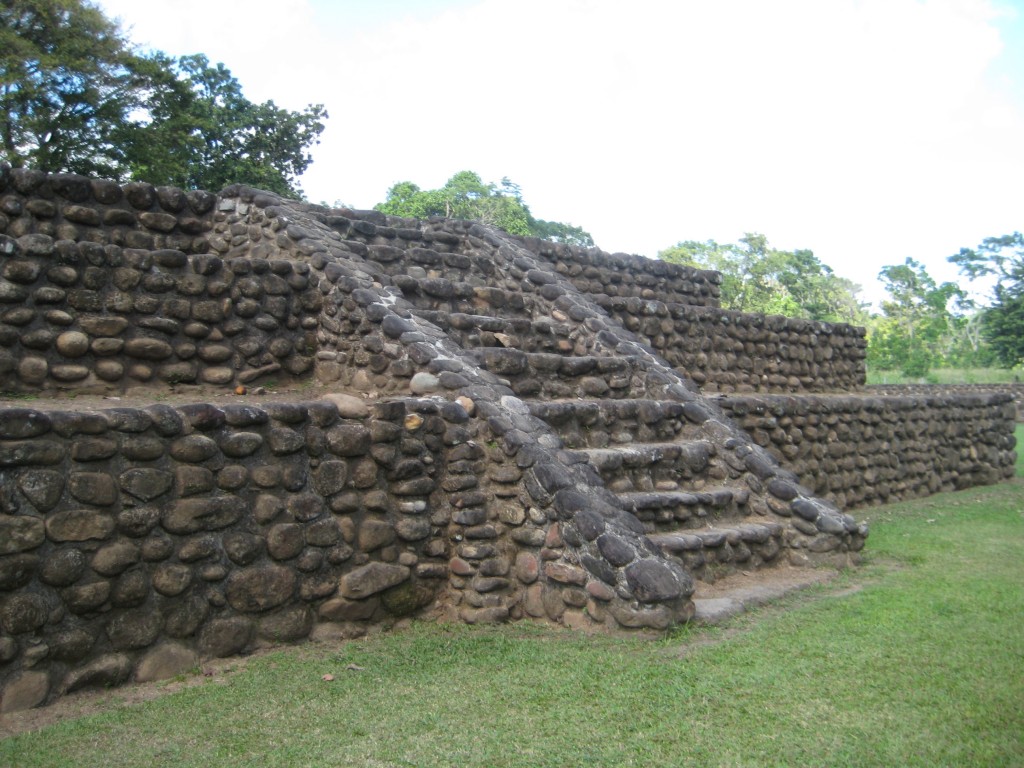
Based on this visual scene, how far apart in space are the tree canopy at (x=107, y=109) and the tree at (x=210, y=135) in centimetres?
3

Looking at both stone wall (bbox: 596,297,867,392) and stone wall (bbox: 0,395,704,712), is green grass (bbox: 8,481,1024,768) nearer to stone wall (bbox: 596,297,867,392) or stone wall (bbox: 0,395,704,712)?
stone wall (bbox: 0,395,704,712)

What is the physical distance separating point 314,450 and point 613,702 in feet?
6.78

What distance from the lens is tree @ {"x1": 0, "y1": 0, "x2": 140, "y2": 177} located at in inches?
663

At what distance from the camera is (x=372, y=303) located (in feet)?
20.6

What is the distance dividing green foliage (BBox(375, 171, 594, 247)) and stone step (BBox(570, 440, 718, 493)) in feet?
89.4

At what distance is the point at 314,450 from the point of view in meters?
4.73

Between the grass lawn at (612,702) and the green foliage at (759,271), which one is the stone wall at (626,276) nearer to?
the grass lawn at (612,702)

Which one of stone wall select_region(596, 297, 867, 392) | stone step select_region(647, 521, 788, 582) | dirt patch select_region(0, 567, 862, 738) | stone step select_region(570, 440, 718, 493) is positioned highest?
stone wall select_region(596, 297, 867, 392)

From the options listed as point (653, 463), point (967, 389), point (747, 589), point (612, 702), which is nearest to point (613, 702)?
point (612, 702)

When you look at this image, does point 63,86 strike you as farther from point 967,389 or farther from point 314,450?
point 967,389

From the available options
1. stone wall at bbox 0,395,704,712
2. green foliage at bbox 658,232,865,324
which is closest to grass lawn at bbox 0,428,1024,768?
stone wall at bbox 0,395,704,712

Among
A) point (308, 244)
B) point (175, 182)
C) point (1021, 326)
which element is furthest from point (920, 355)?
point (308, 244)

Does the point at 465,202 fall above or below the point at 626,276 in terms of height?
above

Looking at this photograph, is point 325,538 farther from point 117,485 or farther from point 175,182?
point 175,182
